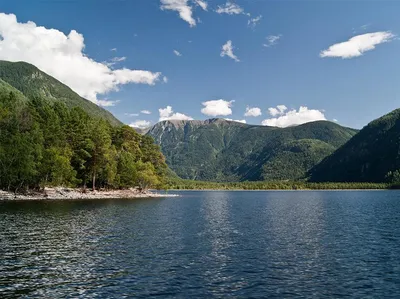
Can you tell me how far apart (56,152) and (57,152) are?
81 cm

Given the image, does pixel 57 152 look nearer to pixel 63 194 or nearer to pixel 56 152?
pixel 56 152

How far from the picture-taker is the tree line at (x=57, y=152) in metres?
114

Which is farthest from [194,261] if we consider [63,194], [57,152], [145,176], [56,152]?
[145,176]

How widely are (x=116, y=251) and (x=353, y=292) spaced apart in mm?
26746

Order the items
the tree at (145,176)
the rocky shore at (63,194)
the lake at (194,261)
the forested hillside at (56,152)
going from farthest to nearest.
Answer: the tree at (145,176)
the rocky shore at (63,194)
the forested hillside at (56,152)
the lake at (194,261)

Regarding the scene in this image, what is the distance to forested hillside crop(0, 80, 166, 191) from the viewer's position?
373ft

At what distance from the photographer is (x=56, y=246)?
44.2 meters

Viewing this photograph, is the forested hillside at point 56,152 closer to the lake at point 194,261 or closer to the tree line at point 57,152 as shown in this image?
the tree line at point 57,152

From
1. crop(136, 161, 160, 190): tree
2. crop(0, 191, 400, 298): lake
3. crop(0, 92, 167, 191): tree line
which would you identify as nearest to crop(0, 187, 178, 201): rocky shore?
crop(0, 92, 167, 191): tree line

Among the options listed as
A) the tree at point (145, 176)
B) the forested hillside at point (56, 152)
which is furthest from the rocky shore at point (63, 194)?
the tree at point (145, 176)

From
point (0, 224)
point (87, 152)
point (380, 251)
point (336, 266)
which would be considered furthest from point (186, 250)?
point (87, 152)

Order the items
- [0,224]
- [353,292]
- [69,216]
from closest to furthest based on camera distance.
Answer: [353,292]
[0,224]
[69,216]

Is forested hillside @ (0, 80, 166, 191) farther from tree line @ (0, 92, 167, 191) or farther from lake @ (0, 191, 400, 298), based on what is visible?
lake @ (0, 191, 400, 298)

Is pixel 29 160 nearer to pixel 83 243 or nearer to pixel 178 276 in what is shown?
pixel 83 243
